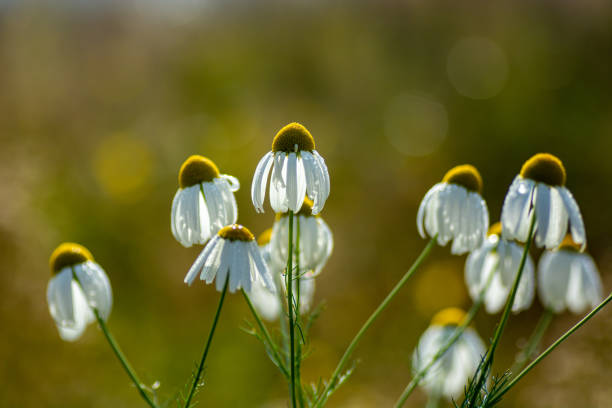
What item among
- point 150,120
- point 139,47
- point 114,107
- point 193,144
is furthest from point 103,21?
point 193,144

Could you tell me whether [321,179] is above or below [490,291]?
above

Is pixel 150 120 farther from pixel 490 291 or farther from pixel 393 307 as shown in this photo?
pixel 490 291

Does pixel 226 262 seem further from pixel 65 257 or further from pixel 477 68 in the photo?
pixel 477 68

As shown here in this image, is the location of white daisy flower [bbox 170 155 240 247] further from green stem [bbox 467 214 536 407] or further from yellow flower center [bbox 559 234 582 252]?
yellow flower center [bbox 559 234 582 252]

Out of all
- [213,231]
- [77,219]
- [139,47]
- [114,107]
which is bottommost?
[213,231]

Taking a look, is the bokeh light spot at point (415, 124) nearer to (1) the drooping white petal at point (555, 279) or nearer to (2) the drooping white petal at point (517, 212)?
(1) the drooping white petal at point (555, 279)

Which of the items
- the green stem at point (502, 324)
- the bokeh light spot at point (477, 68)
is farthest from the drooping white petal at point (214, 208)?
the bokeh light spot at point (477, 68)

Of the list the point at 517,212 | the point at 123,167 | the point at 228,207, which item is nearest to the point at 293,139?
the point at 228,207
